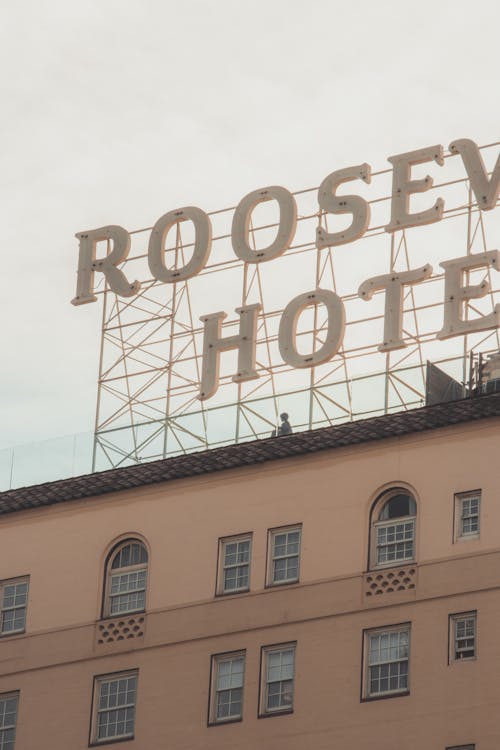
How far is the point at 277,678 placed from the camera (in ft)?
231

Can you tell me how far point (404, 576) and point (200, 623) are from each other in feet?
22.2

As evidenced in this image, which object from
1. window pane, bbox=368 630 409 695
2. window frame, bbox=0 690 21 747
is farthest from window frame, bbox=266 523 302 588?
window frame, bbox=0 690 21 747

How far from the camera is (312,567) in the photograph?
71438 mm

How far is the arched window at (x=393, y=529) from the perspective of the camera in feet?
232

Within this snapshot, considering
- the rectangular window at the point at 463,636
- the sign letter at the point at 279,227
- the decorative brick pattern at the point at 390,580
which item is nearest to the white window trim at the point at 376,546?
the decorative brick pattern at the point at 390,580

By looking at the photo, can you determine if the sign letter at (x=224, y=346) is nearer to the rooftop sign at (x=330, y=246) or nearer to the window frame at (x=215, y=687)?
the rooftop sign at (x=330, y=246)

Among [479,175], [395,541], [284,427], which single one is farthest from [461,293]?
[395,541]

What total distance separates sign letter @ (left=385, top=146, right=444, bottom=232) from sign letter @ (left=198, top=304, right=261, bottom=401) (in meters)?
5.59

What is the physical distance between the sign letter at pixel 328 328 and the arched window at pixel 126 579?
8.34 meters

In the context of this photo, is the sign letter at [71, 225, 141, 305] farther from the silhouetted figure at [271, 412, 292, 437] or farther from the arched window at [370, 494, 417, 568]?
the arched window at [370, 494, 417, 568]

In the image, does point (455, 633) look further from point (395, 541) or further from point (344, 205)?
point (344, 205)

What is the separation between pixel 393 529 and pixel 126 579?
30.1ft

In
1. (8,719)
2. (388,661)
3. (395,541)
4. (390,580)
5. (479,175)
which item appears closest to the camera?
(388,661)

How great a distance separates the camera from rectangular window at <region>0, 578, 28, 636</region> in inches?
2992
